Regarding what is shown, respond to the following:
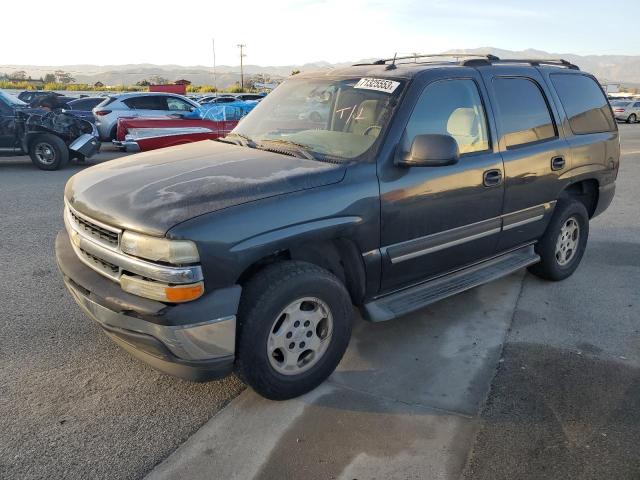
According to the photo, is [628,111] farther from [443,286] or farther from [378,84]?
[378,84]

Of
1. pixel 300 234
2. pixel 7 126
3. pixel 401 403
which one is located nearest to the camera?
pixel 300 234

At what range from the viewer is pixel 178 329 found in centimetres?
257

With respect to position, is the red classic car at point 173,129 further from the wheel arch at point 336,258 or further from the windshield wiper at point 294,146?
the wheel arch at point 336,258

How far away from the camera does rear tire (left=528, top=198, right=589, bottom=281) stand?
4.73 meters

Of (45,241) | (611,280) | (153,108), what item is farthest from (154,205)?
(153,108)

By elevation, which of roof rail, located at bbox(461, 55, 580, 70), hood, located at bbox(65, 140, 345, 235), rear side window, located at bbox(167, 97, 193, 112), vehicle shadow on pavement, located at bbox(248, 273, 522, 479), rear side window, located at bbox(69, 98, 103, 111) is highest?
roof rail, located at bbox(461, 55, 580, 70)

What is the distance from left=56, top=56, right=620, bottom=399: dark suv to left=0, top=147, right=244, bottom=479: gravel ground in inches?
15.2

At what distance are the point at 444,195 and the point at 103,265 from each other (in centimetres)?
217

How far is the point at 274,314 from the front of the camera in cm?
283

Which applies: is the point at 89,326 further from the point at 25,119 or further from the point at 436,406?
the point at 25,119

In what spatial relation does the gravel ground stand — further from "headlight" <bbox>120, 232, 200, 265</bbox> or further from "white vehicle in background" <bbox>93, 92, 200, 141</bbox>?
"white vehicle in background" <bbox>93, 92, 200, 141</bbox>

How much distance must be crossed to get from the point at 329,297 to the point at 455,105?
1.74 m

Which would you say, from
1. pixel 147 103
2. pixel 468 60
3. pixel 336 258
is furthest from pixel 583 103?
pixel 147 103

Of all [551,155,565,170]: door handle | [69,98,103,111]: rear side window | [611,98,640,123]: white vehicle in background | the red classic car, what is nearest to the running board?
[551,155,565,170]: door handle
